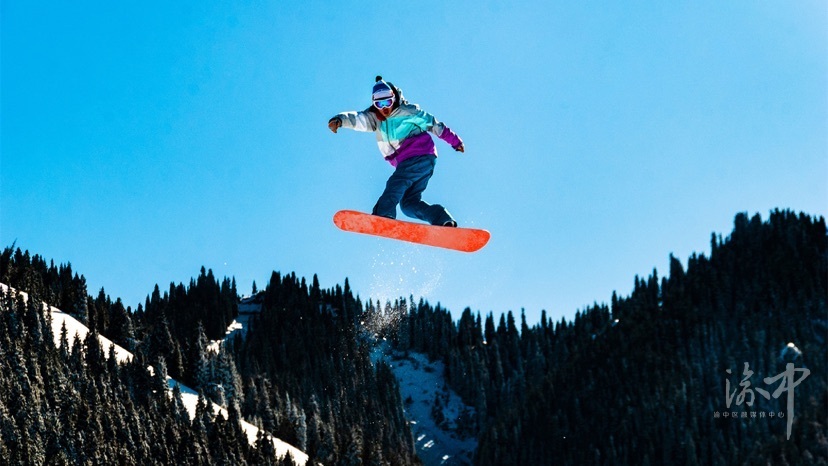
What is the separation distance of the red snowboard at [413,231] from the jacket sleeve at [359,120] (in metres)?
2.52

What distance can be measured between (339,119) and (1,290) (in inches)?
5216

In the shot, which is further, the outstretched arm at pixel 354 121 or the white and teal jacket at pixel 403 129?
the white and teal jacket at pixel 403 129

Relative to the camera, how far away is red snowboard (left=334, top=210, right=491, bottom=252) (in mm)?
29047

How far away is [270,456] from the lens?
128500mm

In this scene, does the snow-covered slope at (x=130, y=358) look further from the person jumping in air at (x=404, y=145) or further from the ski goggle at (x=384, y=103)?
the ski goggle at (x=384, y=103)

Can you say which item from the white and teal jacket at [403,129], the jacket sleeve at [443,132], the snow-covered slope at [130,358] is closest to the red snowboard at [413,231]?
the white and teal jacket at [403,129]

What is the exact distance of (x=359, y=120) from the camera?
89.7ft

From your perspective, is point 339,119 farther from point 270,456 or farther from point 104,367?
point 104,367

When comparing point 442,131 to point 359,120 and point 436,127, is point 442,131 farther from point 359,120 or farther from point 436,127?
point 359,120

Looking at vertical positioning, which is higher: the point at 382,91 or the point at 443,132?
the point at 382,91

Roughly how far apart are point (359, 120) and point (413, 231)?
3844 millimetres

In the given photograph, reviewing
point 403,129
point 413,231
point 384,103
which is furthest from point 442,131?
point 413,231

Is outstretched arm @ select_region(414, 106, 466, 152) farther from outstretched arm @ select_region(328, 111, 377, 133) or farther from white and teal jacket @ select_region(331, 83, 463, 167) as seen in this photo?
outstretched arm @ select_region(328, 111, 377, 133)

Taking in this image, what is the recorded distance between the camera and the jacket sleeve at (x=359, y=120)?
2698 centimetres
